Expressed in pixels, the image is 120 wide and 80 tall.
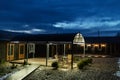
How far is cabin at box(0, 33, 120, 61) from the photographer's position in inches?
791

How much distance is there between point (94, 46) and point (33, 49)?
12955 mm

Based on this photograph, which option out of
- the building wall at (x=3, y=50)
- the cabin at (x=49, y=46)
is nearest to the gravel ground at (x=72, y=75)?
→ the cabin at (x=49, y=46)

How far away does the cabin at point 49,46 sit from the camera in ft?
65.9

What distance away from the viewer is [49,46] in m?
27.7

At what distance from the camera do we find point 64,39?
63.0ft

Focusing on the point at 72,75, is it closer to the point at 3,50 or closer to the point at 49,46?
the point at 3,50

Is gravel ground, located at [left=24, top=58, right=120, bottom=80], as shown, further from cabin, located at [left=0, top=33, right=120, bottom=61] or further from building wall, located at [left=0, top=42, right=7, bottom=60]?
building wall, located at [left=0, top=42, right=7, bottom=60]

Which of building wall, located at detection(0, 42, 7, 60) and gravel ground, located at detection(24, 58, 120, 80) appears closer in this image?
gravel ground, located at detection(24, 58, 120, 80)

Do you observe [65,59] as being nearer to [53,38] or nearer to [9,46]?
[53,38]

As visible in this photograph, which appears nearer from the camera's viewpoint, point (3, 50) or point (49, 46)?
point (3, 50)

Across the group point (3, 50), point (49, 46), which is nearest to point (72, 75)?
point (3, 50)

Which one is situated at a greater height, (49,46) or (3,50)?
(49,46)

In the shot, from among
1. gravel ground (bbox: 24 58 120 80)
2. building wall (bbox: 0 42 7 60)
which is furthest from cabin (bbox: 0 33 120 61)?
gravel ground (bbox: 24 58 120 80)

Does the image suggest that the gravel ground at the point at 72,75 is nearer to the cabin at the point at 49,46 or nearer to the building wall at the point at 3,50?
the cabin at the point at 49,46
